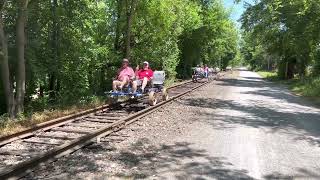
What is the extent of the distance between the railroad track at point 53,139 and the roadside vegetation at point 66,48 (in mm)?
787

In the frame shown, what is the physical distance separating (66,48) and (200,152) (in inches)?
424

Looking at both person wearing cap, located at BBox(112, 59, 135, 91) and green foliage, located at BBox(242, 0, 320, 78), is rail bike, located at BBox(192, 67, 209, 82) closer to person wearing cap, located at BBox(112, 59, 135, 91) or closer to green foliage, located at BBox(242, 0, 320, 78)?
green foliage, located at BBox(242, 0, 320, 78)

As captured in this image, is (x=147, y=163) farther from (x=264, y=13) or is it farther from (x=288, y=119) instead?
(x=264, y=13)

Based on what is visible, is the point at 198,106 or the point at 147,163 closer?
the point at 147,163

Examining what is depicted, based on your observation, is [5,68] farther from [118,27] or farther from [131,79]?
[118,27]

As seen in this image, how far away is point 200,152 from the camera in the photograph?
8820 mm

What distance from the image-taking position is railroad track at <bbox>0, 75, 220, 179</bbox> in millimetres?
7047

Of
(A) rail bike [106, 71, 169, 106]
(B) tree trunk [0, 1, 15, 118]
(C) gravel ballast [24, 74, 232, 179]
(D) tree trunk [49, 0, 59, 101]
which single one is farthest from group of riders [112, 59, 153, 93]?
(B) tree trunk [0, 1, 15, 118]

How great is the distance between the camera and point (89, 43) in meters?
19.9

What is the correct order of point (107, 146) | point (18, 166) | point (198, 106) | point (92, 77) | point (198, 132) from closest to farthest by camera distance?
point (18, 166) < point (107, 146) < point (198, 132) < point (198, 106) < point (92, 77)

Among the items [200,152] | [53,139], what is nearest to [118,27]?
[53,139]

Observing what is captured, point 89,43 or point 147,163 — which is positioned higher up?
point 89,43

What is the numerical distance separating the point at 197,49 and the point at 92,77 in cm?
2822

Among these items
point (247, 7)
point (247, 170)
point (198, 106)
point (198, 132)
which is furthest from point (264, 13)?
point (247, 170)
